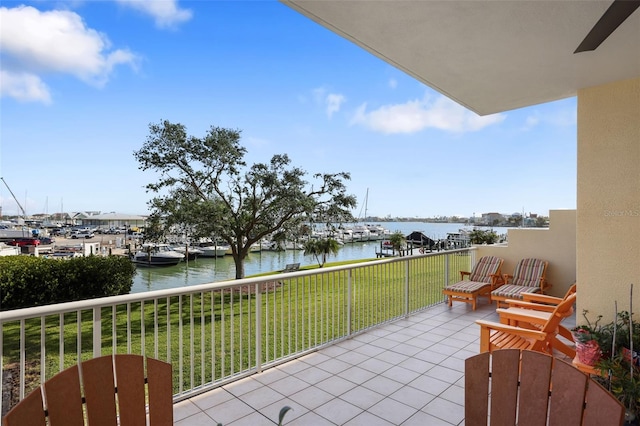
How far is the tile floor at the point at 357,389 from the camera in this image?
275cm

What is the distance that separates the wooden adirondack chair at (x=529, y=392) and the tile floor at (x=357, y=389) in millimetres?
1358

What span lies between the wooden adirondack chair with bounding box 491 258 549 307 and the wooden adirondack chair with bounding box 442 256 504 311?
0.21 meters

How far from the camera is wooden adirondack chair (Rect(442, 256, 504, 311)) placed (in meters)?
6.12

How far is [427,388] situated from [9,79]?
531 inches

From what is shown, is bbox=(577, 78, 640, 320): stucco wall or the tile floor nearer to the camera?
the tile floor

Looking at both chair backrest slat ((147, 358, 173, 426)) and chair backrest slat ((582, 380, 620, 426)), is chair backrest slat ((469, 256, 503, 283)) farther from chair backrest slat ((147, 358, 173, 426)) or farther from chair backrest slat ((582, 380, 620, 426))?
chair backrest slat ((147, 358, 173, 426))

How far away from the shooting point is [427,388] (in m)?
3.22

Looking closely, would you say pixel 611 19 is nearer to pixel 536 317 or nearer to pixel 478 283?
pixel 536 317

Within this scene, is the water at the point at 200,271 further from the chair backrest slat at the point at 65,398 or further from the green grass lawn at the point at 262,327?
the chair backrest slat at the point at 65,398

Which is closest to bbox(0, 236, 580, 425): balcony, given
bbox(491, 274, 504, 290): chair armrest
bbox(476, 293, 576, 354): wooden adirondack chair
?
bbox(476, 293, 576, 354): wooden adirondack chair

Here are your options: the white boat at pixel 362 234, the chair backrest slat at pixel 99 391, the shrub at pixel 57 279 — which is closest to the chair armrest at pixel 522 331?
the chair backrest slat at pixel 99 391

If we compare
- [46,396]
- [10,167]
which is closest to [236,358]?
[46,396]

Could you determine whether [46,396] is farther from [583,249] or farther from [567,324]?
[567,324]

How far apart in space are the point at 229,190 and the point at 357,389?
1166 centimetres
